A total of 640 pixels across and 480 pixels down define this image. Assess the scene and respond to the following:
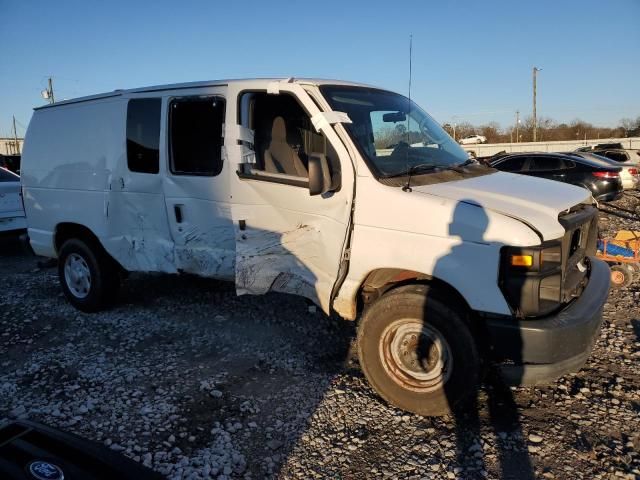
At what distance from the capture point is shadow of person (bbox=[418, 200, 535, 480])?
2.88m

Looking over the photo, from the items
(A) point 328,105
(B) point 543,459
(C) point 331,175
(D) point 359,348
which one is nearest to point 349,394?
(D) point 359,348

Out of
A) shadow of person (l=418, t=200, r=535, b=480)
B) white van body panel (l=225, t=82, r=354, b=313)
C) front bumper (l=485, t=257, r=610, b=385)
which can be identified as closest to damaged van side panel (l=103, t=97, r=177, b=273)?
white van body panel (l=225, t=82, r=354, b=313)

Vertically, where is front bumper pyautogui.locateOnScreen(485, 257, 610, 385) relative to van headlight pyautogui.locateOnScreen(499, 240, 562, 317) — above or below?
below

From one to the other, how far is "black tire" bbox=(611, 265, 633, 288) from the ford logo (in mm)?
6603

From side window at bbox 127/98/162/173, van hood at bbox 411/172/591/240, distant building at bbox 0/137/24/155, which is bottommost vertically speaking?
van hood at bbox 411/172/591/240

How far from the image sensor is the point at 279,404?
3.55 meters

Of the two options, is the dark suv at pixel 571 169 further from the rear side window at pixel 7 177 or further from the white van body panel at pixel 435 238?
the rear side window at pixel 7 177

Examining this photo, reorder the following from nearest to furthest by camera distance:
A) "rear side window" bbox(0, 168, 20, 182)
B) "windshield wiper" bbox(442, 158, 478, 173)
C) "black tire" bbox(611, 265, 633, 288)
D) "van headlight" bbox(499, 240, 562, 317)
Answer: "van headlight" bbox(499, 240, 562, 317) → "windshield wiper" bbox(442, 158, 478, 173) → "black tire" bbox(611, 265, 633, 288) → "rear side window" bbox(0, 168, 20, 182)

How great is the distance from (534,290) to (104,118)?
4361 mm

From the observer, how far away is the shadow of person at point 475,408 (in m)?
2.88

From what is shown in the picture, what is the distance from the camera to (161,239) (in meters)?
4.69

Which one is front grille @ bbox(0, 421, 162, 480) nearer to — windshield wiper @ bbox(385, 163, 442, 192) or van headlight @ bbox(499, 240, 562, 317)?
van headlight @ bbox(499, 240, 562, 317)

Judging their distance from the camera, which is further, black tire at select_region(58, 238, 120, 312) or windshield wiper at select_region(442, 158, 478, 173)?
black tire at select_region(58, 238, 120, 312)

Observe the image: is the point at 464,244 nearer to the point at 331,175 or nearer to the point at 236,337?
the point at 331,175
